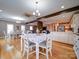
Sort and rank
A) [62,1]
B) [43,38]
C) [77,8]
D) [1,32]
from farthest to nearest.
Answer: [1,32]
[77,8]
[62,1]
[43,38]

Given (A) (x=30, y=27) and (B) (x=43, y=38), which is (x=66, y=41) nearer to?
(B) (x=43, y=38)

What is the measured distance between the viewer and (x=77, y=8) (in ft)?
13.5

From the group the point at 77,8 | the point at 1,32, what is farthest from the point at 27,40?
the point at 1,32

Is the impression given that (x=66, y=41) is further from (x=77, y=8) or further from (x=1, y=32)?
(x=1, y=32)

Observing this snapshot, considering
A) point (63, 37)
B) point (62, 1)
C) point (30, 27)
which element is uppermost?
point (62, 1)

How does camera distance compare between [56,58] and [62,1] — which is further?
[62,1]

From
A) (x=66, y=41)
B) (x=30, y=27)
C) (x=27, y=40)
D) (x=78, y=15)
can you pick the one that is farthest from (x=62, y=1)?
(x=30, y=27)

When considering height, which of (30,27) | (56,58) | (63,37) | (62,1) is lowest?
(56,58)

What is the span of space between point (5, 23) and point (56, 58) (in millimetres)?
10194

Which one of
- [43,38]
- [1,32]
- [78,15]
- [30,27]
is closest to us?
[43,38]

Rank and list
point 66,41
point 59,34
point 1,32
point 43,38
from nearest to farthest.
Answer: point 43,38 < point 66,41 < point 59,34 < point 1,32

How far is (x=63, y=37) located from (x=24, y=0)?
4.20 metres

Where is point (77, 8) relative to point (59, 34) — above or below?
above

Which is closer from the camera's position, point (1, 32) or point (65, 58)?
point (65, 58)
